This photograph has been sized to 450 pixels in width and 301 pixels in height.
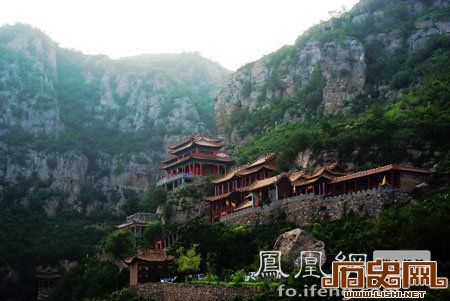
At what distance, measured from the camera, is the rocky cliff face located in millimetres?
75500

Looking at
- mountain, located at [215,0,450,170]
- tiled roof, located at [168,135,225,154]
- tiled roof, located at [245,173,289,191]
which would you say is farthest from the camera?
tiled roof, located at [168,135,225,154]

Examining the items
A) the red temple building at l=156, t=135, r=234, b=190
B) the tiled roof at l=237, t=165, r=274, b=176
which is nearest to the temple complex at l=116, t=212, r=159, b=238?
the red temple building at l=156, t=135, r=234, b=190

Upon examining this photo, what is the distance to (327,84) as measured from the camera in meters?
76.4

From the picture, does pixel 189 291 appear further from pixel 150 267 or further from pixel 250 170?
pixel 250 170

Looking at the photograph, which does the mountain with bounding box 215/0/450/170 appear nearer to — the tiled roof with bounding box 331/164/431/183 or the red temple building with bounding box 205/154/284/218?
the red temple building with bounding box 205/154/284/218

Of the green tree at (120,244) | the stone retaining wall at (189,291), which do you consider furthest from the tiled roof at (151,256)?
the green tree at (120,244)

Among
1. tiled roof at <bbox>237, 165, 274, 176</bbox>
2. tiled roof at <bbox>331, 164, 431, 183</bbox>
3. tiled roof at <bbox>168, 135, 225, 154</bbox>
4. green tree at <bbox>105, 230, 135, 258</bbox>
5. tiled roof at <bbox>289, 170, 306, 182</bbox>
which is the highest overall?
tiled roof at <bbox>168, 135, 225, 154</bbox>

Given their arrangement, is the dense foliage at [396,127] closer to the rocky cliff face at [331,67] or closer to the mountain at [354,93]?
the mountain at [354,93]

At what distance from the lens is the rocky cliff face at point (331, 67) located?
75.5 metres

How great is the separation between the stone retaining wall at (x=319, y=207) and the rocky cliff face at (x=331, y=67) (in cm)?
2136

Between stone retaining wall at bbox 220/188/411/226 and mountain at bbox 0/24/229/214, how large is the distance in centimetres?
3571

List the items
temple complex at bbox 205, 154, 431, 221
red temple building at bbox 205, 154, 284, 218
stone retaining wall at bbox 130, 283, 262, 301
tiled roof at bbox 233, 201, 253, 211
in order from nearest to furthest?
stone retaining wall at bbox 130, 283, 262, 301 → temple complex at bbox 205, 154, 431, 221 → tiled roof at bbox 233, 201, 253, 211 → red temple building at bbox 205, 154, 284, 218

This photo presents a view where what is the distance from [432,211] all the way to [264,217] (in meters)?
16.8

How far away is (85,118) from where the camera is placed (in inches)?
4154
